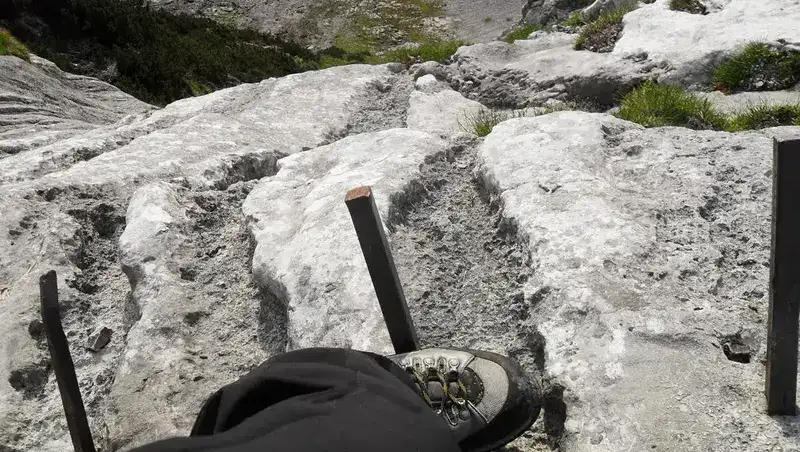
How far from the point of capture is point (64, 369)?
294 centimetres

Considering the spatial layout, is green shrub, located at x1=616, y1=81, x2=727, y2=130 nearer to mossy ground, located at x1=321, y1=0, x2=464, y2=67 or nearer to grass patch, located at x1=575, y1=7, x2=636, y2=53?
grass patch, located at x1=575, y1=7, x2=636, y2=53

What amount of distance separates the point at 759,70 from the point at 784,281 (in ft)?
14.3

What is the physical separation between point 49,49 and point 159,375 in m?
17.3

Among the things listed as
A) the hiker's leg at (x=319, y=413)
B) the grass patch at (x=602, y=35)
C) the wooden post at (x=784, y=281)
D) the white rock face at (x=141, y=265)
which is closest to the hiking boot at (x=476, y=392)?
the hiker's leg at (x=319, y=413)

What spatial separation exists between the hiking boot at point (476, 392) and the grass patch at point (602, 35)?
18.8 ft

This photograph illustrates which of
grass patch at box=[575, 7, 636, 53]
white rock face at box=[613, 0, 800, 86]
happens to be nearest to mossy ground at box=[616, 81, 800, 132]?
white rock face at box=[613, 0, 800, 86]

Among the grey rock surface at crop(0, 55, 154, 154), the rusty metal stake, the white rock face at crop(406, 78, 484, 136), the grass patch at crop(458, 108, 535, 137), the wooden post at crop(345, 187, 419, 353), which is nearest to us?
the wooden post at crop(345, 187, 419, 353)

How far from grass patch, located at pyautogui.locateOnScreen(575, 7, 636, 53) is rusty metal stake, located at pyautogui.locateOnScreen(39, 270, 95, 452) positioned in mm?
6682

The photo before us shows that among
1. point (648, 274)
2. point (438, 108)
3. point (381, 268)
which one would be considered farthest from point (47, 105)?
point (648, 274)

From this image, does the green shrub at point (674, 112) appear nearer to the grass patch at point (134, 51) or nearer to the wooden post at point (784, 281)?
the wooden post at point (784, 281)

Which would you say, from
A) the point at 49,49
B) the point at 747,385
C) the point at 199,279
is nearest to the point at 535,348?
the point at 747,385

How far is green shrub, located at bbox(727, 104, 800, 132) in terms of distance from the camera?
4675 millimetres

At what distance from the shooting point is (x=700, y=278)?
297 cm

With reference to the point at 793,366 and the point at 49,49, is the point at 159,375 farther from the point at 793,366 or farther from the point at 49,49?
the point at 49,49
